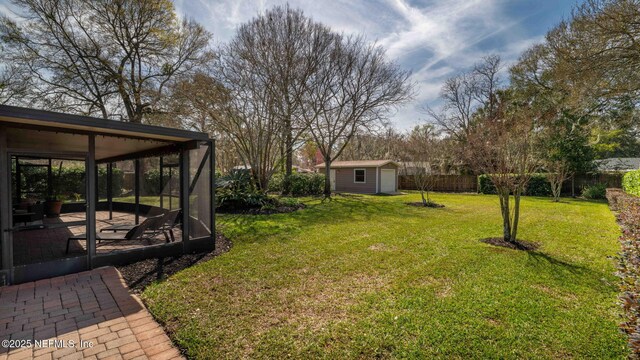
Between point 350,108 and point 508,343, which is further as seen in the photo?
point 350,108

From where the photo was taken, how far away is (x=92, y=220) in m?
4.35

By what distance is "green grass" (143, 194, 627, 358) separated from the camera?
2.54m

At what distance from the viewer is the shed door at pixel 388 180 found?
20.0 m

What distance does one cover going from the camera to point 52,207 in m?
8.53

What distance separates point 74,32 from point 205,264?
14.5 m

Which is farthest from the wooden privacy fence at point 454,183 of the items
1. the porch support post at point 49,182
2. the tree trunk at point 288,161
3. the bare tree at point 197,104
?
the porch support post at point 49,182

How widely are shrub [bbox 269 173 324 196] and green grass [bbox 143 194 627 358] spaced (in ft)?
35.4

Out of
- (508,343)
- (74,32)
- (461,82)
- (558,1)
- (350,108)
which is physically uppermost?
(461,82)

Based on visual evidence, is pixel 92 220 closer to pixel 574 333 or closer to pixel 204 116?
pixel 574 333

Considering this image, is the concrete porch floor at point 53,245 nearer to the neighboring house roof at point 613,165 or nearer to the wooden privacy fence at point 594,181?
the wooden privacy fence at point 594,181

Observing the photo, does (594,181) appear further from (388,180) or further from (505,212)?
(505,212)

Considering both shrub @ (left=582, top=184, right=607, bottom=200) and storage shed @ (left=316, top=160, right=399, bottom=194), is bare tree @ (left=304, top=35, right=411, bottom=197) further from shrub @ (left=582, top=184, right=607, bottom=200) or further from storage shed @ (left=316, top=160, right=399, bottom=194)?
shrub @ (left=582, top=184, right=607, bottom=200)

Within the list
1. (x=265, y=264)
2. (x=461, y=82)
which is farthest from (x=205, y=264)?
(x=461, y=82)

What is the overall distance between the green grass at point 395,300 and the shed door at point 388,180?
44.8 feet
